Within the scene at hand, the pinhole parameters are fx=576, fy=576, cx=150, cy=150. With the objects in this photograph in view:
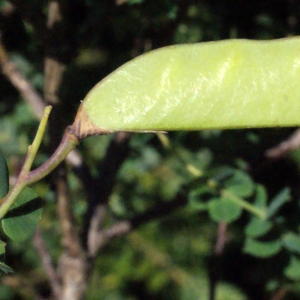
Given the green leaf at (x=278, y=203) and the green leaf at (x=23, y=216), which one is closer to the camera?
the green leaf at (x=23, y=216)

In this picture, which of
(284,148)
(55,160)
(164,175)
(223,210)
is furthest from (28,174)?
(164,175)

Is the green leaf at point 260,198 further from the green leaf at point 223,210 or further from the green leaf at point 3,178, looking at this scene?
the green leaf at point 3,178

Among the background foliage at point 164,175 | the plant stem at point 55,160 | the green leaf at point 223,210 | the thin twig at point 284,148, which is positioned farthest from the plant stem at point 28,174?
the thin twig at point 284,148

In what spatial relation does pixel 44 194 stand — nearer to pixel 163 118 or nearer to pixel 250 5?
pixel 250 5

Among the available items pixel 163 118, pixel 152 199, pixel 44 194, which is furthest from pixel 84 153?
pixel 163 118

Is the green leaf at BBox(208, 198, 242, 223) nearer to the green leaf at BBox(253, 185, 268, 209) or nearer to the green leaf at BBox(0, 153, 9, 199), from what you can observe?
the green leaf at BBox(253, 185, 268, 209)

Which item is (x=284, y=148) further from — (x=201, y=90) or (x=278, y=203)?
(x=201, y=90)
